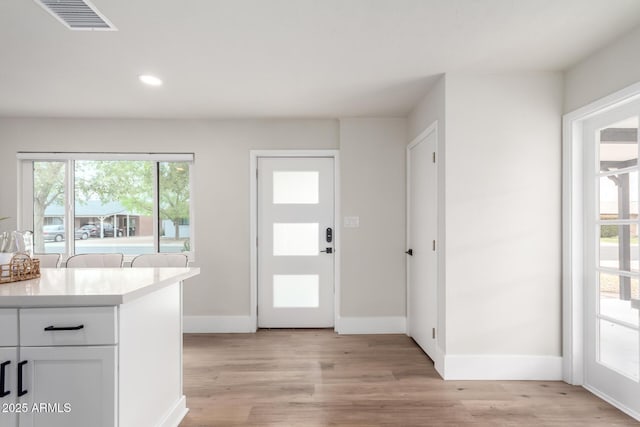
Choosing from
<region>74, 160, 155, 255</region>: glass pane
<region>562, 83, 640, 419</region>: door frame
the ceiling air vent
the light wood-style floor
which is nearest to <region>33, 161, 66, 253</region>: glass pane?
<region>74, 160, 155, 255</region>: glass pane

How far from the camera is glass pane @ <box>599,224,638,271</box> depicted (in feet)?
7.66

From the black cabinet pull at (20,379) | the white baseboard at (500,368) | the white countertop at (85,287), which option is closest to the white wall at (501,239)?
the white baseboard at (500,368)

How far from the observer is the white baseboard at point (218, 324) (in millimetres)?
4055

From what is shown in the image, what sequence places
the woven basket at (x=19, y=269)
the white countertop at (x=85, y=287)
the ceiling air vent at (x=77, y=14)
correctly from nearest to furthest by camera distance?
the white countertop at (x=85, y=287) → the woven basket at (x=19, y=269) → the ceiling air vent at (x=77, y=14)

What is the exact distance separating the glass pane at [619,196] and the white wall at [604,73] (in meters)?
0.57

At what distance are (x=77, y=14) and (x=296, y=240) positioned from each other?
110 inches

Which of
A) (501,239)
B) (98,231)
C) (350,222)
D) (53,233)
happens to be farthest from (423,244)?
(53,233)

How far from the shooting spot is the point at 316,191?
4.17 m

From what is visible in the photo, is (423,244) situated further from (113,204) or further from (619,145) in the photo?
(113,204)

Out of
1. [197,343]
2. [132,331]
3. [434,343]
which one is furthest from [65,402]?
[434,343]

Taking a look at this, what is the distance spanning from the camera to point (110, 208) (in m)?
4.15

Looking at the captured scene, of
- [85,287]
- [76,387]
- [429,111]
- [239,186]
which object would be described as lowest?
[76,387]

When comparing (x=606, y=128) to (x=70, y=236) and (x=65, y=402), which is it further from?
(x=70, y=236)

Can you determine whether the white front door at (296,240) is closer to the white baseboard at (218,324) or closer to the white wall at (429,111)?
the white baseboard at (218,324)
